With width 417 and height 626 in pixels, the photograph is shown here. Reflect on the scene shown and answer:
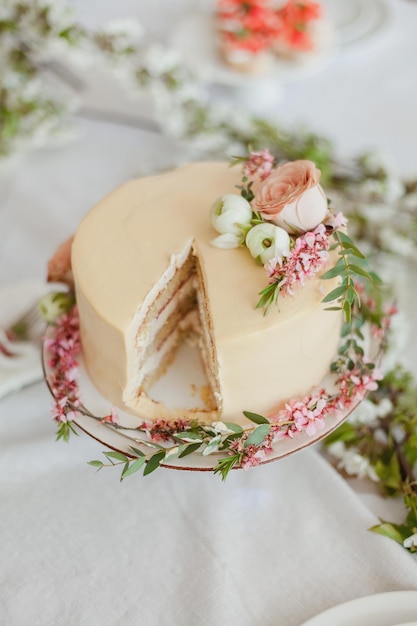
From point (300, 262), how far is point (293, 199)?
0.14 metres

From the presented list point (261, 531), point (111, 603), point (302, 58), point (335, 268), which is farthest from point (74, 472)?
point (302, 58)

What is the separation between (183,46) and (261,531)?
188 cm

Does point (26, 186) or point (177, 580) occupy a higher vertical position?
point (26, 186)

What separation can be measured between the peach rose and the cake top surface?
106 millimetres

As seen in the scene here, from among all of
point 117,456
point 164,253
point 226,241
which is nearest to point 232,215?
point 226,241

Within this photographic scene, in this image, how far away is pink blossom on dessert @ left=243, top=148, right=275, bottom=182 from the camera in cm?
145

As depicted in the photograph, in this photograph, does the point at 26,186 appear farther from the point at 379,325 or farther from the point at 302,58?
the point at 379,325

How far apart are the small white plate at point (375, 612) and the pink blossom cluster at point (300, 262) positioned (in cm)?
61

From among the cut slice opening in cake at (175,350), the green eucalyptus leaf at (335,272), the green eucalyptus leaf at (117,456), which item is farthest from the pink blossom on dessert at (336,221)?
the green eucalyptus leaf at (117,456)

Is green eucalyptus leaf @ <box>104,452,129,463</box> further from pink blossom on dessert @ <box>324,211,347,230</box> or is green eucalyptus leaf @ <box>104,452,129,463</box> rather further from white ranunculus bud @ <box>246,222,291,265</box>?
pink blossom on dessert @ <box>324,211,347,230</box>

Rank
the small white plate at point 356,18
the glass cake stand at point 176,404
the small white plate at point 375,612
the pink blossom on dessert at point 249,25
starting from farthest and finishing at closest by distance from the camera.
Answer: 1. the small white plate at point 356,18
2. the pink blossom on dessert at point 249,25
3. the glass cake stand at point 176,404
4. the small white plate at point 375,612

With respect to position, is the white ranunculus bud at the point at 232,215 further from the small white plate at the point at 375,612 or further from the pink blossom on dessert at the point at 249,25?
the pink blossom on dessert at the point at 249,25

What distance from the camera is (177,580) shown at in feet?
4.45

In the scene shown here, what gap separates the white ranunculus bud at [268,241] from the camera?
129 centimetres
